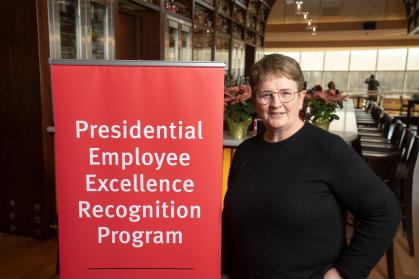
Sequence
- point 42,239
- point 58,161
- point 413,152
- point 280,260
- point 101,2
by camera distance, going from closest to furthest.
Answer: point 280,260 < point 58,161 < point 413,152 < point 42,239 < point 101,2

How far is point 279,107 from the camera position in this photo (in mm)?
1242

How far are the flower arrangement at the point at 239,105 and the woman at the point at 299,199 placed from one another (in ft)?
4.94

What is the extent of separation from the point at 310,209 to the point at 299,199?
0.05 metres

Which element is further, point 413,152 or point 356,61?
point 356,61

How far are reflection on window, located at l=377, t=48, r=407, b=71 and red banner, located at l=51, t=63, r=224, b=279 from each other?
15377 millimetres

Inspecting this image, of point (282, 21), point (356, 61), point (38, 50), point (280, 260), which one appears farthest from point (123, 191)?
point (356, 61)

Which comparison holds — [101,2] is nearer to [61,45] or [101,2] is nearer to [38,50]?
[61,45]

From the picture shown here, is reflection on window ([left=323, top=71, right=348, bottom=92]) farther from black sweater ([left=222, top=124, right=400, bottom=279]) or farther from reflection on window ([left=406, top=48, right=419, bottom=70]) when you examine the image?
black sweater ([left=222, top=124, right=400, bottom=279])

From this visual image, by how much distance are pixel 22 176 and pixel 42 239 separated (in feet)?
1.83

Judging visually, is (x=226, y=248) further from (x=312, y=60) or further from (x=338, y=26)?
Answer: (x=312, y=60)

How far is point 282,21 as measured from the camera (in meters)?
13.4

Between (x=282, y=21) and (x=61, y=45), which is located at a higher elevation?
(x=282, y=21)

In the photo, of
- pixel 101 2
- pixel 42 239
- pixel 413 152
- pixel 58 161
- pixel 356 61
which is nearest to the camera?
pixel 58 161

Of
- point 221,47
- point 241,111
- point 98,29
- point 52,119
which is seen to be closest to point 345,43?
point 221,47
